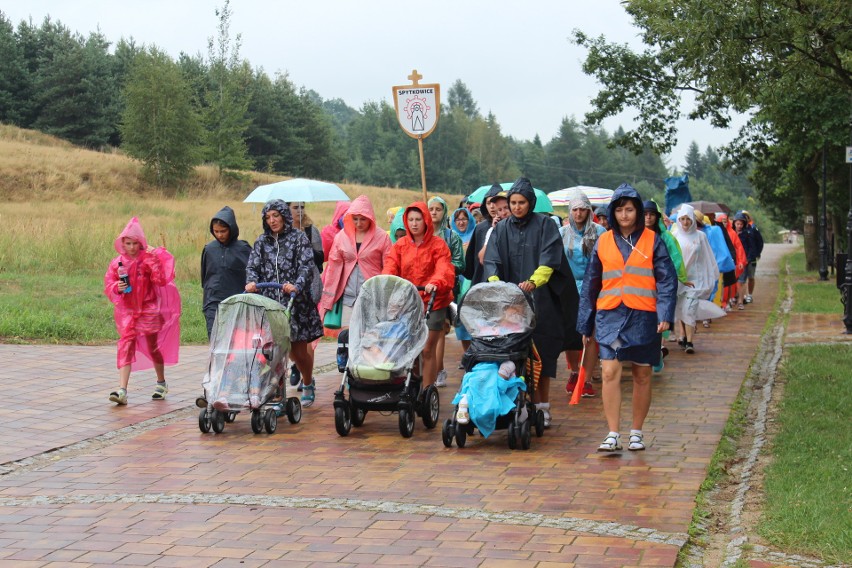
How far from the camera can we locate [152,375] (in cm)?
1224

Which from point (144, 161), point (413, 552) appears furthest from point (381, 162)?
point (413, 552)

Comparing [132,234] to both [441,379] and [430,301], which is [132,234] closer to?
[430,301]

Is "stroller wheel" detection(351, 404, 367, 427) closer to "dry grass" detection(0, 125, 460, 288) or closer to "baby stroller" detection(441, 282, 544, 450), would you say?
"baby stroller" detection(441, 282, 544, 450)

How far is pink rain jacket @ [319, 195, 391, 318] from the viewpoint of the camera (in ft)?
34.3

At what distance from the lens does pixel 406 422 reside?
8.74 m

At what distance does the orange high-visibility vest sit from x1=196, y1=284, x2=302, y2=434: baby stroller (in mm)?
2733

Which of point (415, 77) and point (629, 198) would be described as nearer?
point (629, 198)

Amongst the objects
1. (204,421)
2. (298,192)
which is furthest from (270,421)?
(298,192)

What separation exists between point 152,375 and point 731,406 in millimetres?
6169

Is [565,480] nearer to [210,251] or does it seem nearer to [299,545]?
[299,545]

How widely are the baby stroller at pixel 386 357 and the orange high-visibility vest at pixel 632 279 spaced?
64.4 inches

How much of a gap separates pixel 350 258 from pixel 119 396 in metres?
2.47

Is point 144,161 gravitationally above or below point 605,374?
above

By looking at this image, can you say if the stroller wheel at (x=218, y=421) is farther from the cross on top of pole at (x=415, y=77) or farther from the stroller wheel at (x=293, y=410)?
the cross on top of pole at (x=415, y=77)
